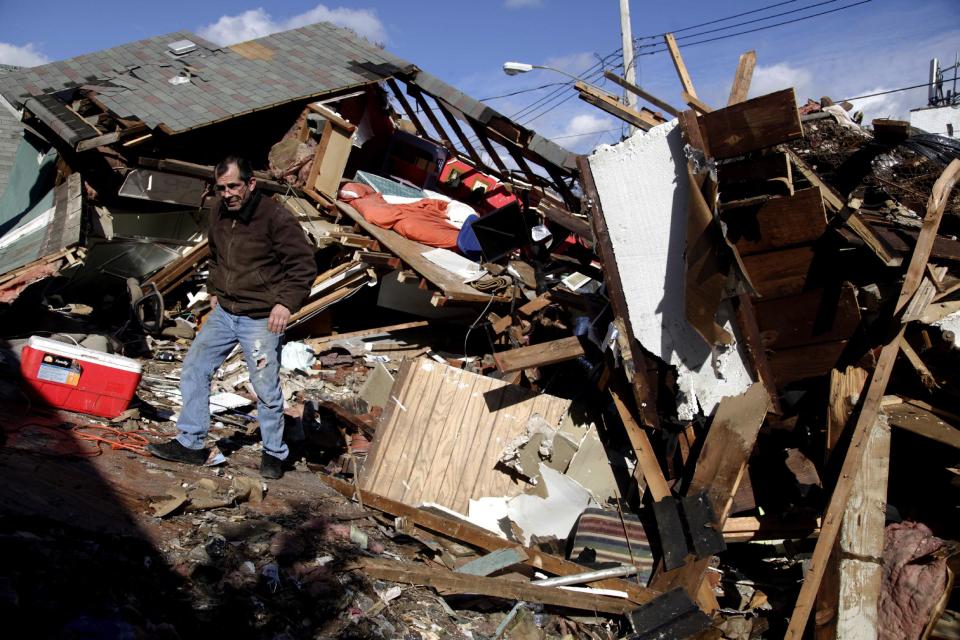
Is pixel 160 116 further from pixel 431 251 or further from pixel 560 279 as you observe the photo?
pixel 560 279

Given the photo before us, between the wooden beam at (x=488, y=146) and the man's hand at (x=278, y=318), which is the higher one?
the wooden beam at (x=488, y=146)

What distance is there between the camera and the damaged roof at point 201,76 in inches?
354

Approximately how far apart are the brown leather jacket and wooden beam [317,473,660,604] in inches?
→ 52.3

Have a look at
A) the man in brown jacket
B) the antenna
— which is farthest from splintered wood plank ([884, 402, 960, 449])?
the antenna

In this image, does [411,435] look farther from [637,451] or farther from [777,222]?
[777,222]

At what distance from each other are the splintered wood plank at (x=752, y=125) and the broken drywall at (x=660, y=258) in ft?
0.91

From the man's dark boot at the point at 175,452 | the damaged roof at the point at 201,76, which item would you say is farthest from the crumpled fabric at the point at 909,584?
the damaged roof at the point at 201,76

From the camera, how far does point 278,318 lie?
13.4 feet

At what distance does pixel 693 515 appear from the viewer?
4.17 meters

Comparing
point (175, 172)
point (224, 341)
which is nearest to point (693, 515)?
point (224, 341)

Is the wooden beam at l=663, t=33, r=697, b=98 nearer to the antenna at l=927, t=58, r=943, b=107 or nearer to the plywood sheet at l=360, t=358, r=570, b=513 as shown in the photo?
the plywood sheet at l=360, t=358, r=570, b=513

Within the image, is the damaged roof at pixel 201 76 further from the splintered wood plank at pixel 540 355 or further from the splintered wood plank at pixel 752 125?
the splintered wood plank at pixel 752 125

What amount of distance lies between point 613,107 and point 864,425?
10.2ft

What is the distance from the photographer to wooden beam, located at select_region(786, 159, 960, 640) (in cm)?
379
